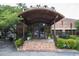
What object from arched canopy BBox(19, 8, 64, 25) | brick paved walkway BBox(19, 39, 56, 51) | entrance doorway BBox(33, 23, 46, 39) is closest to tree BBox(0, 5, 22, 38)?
arched canopy BBox(19, 8, 64, 25)

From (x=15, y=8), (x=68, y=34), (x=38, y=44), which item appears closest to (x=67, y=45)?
(x=68, y=34)

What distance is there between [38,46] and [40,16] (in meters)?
1.44

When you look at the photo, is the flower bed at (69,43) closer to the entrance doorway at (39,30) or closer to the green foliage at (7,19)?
the entrance doorway at (39,30)

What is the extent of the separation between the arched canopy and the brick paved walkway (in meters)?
0.98

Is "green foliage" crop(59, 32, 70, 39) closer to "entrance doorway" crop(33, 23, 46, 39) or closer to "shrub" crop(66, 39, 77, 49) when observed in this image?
"shrub" crop(66, 39, 77, 49)

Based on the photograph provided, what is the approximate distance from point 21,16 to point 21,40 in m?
0.85

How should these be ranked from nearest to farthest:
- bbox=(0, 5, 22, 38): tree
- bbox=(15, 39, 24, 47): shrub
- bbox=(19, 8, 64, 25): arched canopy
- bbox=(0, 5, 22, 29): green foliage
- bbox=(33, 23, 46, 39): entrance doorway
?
bbox=(0, 5, 22, 38): tree, bbox=(0, 5, 22, 29): green foliage, bbox=(15, 39, 24, 47): shrub, bbox=(19, 8, 64, 25): arched canopy, bbox=(33, 23, 46, 39): entrance doorway

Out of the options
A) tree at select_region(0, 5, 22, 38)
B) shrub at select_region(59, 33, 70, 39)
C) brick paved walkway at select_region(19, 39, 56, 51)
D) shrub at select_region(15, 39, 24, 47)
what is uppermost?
tree at select_region(0, 5, 22, 38)

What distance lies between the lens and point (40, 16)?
7898mm

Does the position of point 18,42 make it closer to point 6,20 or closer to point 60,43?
point 6,20

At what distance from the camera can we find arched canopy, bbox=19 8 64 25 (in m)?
6.86

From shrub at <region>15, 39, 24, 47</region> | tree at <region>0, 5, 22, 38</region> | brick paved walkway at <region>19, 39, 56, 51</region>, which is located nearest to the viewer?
tree at <region>0, 5, 22, 38</region>

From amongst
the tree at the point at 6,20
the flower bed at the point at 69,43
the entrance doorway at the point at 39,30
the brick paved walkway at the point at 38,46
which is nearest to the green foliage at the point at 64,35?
the flower bed at the point at 69,43

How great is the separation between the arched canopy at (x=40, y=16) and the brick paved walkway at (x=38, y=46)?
38.5 inches
